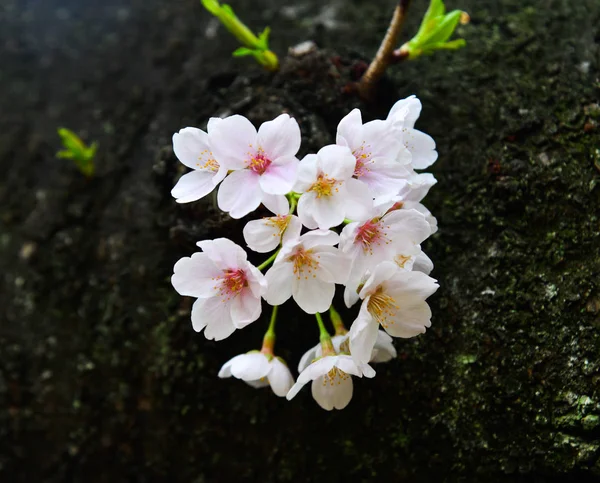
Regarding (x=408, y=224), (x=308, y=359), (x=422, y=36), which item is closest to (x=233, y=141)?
(x=408, y=224)

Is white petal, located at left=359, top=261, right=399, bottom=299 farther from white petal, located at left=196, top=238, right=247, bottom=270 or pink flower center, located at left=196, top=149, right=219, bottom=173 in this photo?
pink flower center, located at left=196, top=149, right=219, bottom=173

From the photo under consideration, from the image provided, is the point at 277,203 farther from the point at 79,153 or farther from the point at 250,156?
the point at 79,153

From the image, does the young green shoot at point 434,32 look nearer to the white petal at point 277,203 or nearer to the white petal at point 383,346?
the white petal at point 277,203

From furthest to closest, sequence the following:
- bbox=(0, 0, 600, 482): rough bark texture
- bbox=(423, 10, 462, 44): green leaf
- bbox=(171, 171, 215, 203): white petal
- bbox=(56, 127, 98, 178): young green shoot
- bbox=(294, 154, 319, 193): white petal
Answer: bbox=(56, 127, 98, 178): young green shoot → bbox=(423, 10, 462, 44): green leaf → bbox=(0, 0, 600, 482): rough bark texture → bbox=(171, 171, 215, 203): white petal → bbox=(294, 154, 319, 193): white petal

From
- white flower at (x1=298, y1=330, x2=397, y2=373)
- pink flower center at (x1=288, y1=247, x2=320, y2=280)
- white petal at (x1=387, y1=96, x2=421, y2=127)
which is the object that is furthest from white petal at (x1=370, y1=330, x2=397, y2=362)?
white petal at (x1=387, y1=96, x2=421, y2=127)

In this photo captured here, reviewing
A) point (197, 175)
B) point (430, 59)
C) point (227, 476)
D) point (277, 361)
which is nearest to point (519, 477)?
point (277, 361)

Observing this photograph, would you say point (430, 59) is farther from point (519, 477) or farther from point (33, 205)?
point (33, 205)
